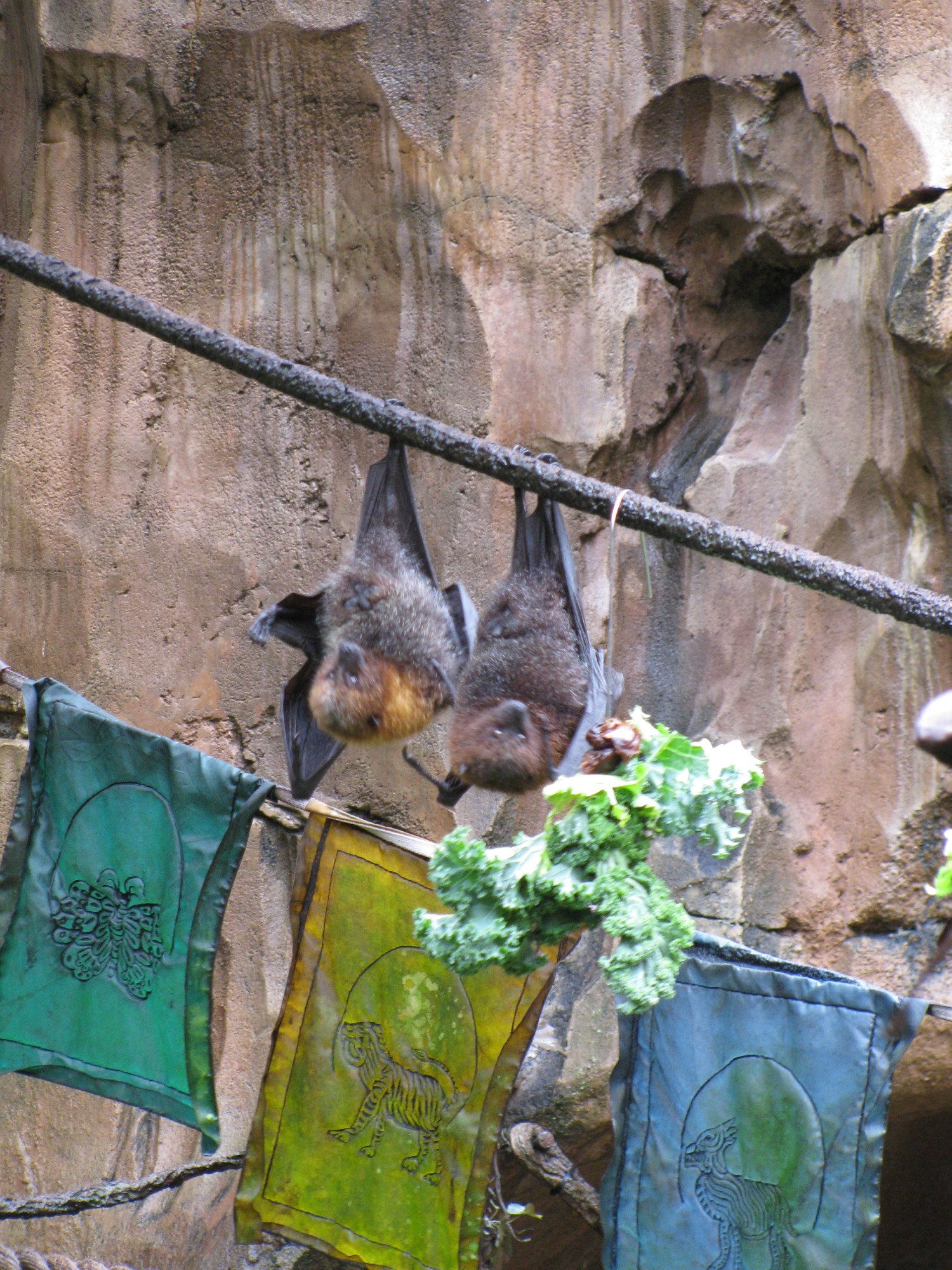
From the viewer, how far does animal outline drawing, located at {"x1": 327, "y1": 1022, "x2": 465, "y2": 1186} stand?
260 cm

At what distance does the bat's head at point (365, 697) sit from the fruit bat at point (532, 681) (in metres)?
0.11

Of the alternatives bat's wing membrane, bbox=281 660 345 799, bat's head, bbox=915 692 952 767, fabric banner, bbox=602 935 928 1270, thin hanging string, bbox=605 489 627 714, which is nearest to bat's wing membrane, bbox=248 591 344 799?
bat's wing membrane, bbox=281 660 345 799

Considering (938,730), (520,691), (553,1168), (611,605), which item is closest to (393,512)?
(520,691)

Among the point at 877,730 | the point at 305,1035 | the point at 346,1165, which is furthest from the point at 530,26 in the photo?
the point at 346,1165

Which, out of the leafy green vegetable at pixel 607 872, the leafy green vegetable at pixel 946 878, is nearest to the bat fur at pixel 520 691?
the leafy green vegetable at pixel 607 872

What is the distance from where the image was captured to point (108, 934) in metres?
2.62

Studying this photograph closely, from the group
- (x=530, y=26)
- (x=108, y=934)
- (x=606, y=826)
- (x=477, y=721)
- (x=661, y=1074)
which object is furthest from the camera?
(x=530, y=26)

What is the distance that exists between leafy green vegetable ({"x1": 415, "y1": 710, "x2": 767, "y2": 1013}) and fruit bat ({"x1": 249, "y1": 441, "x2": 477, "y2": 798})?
66 cm

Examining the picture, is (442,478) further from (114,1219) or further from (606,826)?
(114,1219)

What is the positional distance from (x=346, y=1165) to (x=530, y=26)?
3465 mm

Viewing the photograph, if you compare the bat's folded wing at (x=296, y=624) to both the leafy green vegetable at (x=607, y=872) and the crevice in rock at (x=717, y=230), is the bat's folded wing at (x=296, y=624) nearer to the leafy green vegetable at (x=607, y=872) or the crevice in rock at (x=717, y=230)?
the leafy green vegetable at (x=607, y=872)

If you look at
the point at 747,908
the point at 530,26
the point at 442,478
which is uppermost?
the point at 530,26

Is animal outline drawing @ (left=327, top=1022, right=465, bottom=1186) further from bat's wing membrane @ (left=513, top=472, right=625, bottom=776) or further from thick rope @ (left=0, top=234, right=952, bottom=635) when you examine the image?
thick rope @ (left=0, top=234, right=952, bottom=635)

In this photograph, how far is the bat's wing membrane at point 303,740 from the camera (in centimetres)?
268
